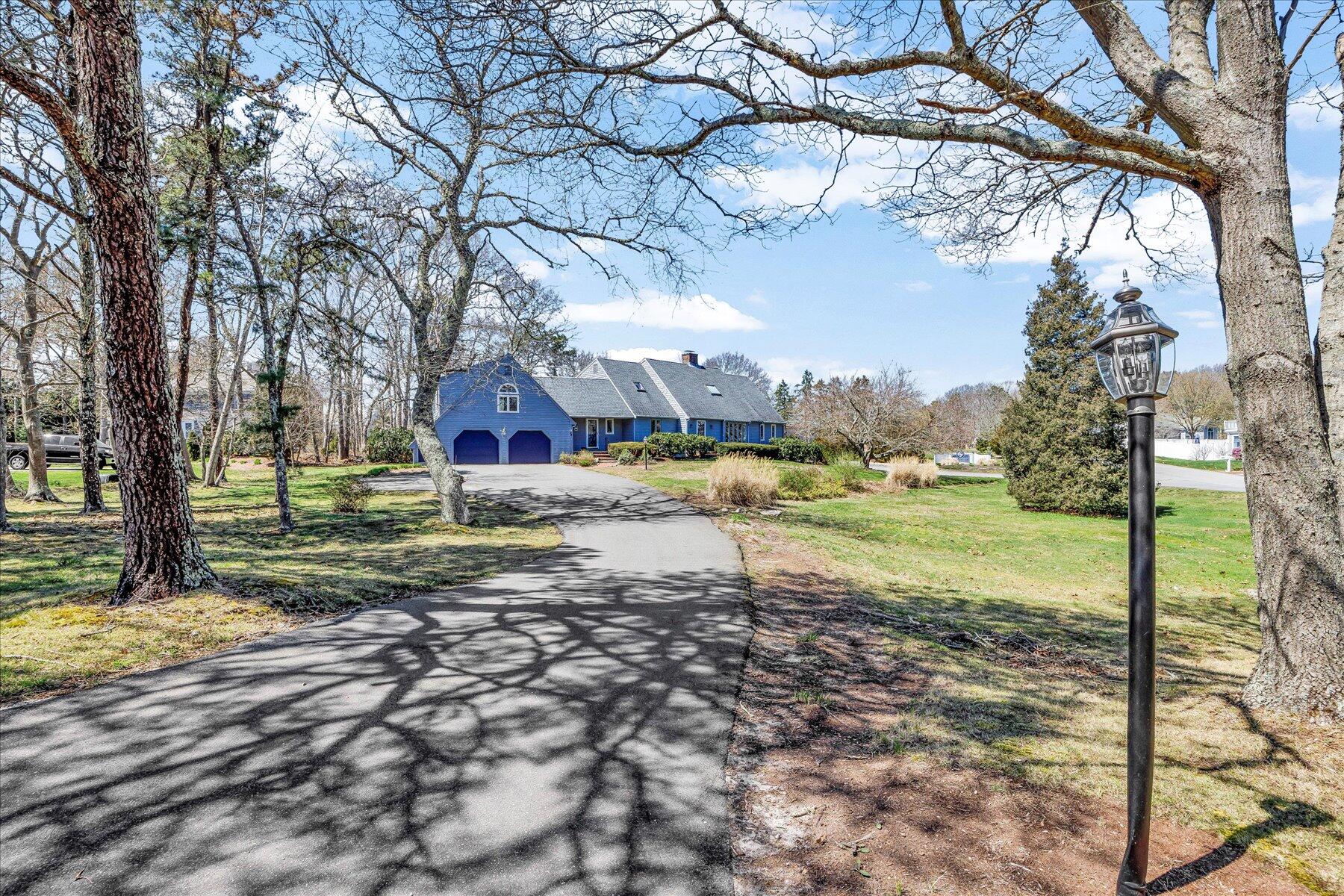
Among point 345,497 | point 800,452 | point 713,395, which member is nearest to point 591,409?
point 713,395

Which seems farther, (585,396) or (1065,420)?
(585,396)

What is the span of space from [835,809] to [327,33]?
11.8 meters

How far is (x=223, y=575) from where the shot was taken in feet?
24.2

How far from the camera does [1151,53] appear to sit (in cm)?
443

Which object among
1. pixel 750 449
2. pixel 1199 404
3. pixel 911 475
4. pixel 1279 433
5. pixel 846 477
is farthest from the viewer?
pixel 1199 404

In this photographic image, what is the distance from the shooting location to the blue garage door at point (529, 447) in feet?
117

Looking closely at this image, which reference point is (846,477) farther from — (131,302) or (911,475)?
(131,302)

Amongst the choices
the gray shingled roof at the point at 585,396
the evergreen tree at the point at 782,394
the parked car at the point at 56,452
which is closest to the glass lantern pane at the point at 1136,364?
the parked car at the point at 56,452

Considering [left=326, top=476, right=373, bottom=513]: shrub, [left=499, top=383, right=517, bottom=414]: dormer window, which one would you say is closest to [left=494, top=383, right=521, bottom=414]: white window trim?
[left=499, top=383, right=517, bottom=414]: dormer window

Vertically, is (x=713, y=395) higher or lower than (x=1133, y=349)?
higher

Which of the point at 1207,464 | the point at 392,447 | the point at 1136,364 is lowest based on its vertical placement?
the point at 1207,464

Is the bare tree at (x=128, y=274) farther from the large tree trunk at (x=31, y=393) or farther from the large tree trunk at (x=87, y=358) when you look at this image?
the large tree trunk at (x=31, y=393)

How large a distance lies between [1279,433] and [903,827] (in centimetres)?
351

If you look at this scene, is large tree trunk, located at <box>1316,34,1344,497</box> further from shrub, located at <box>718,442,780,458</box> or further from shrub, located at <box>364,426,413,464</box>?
shrub, located at <box>364,426,413,464</box>
